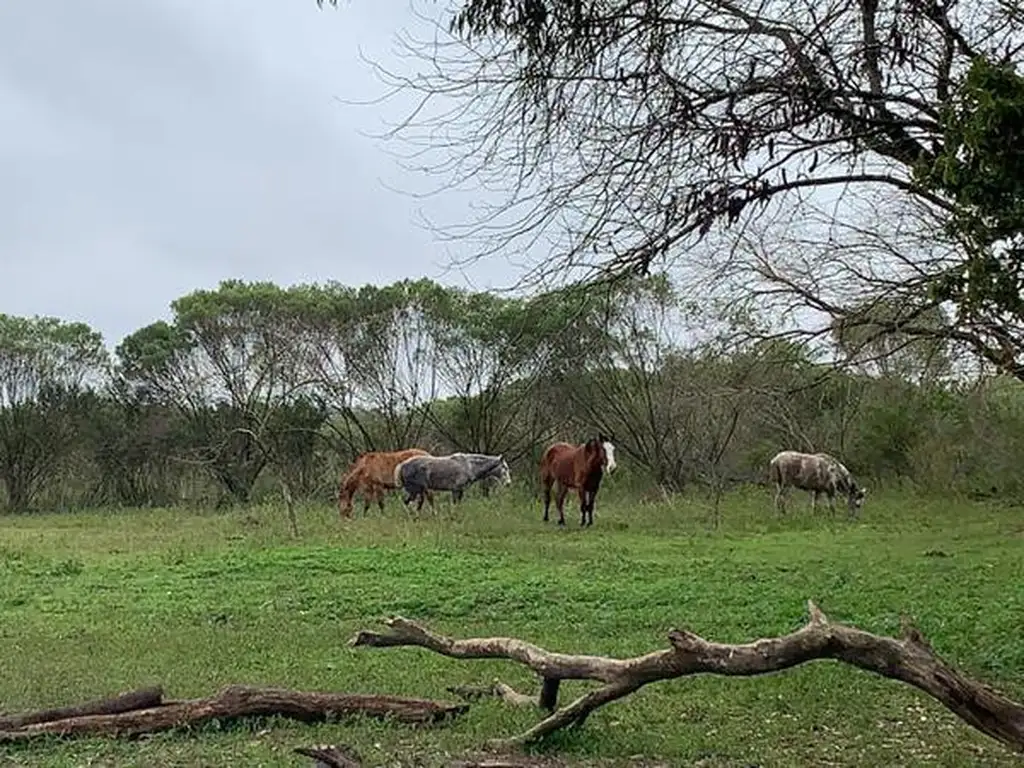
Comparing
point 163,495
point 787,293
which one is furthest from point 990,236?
point 163,495

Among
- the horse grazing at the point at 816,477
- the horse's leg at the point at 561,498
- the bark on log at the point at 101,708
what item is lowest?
the bark on log at the point at 101,708

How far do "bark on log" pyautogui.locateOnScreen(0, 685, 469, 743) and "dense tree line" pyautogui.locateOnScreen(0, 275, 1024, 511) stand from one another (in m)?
19.3

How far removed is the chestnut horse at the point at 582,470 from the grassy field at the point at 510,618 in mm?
1387

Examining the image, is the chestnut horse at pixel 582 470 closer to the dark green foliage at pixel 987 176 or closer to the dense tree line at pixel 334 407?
the dense tree line at pixel 334 407

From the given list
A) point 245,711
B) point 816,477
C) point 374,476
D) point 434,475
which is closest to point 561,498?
point 434,475

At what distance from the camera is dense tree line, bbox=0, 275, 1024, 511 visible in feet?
90.6

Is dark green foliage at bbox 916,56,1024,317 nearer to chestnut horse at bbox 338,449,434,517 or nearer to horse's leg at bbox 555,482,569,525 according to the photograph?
horse's leg at bbox 555,482,569,525

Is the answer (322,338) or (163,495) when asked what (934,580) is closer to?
(322,338)

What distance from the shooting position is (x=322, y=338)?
96.7 feet

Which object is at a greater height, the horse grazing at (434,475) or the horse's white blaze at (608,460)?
the horse's white blaze at (608,460)

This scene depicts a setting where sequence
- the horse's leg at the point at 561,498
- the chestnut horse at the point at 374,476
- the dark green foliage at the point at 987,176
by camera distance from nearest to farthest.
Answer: the dark green foliage at the point at 987,176
the horse's leg at the point at 561,498
the chestnut horse at the point at 374,476

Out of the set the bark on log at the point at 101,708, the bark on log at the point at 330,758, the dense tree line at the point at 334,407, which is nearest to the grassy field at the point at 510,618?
the bark on log at the point at 101,708

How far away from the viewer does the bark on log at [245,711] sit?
550 cm

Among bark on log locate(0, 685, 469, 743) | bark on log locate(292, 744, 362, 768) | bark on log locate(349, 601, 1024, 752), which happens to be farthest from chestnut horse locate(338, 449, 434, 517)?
bark on log locate(292, 744, 362, 768)
